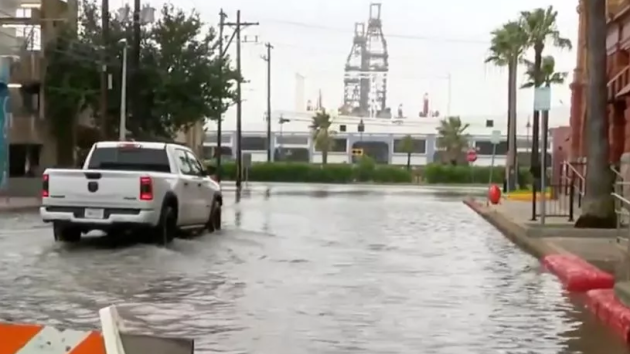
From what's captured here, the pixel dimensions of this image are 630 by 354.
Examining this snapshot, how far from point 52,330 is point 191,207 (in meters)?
15.5

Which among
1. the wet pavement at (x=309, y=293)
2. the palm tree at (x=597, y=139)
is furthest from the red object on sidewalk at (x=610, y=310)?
the palm tree at (x=597, y=139)

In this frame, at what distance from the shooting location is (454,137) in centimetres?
11675

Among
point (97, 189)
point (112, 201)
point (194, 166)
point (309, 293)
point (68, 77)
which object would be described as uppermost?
point (68, 77)

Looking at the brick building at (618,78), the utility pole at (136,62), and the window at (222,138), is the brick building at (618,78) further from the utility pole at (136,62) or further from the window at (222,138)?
the window at (222,138)

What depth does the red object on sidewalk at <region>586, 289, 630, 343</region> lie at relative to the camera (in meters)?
10.9

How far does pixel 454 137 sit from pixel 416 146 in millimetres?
10647

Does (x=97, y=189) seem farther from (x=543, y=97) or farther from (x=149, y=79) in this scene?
(x=149, y=79)

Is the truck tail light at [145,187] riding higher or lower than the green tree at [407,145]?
lower

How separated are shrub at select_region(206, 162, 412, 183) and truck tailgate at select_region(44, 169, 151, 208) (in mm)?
75540

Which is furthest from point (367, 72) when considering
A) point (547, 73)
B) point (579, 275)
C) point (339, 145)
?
point (579, 275)

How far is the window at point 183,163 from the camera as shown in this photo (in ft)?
72.8

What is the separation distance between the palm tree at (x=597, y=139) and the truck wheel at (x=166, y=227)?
8.44 m

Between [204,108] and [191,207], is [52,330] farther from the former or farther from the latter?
[204,108]

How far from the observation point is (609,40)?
3838 centimetres
